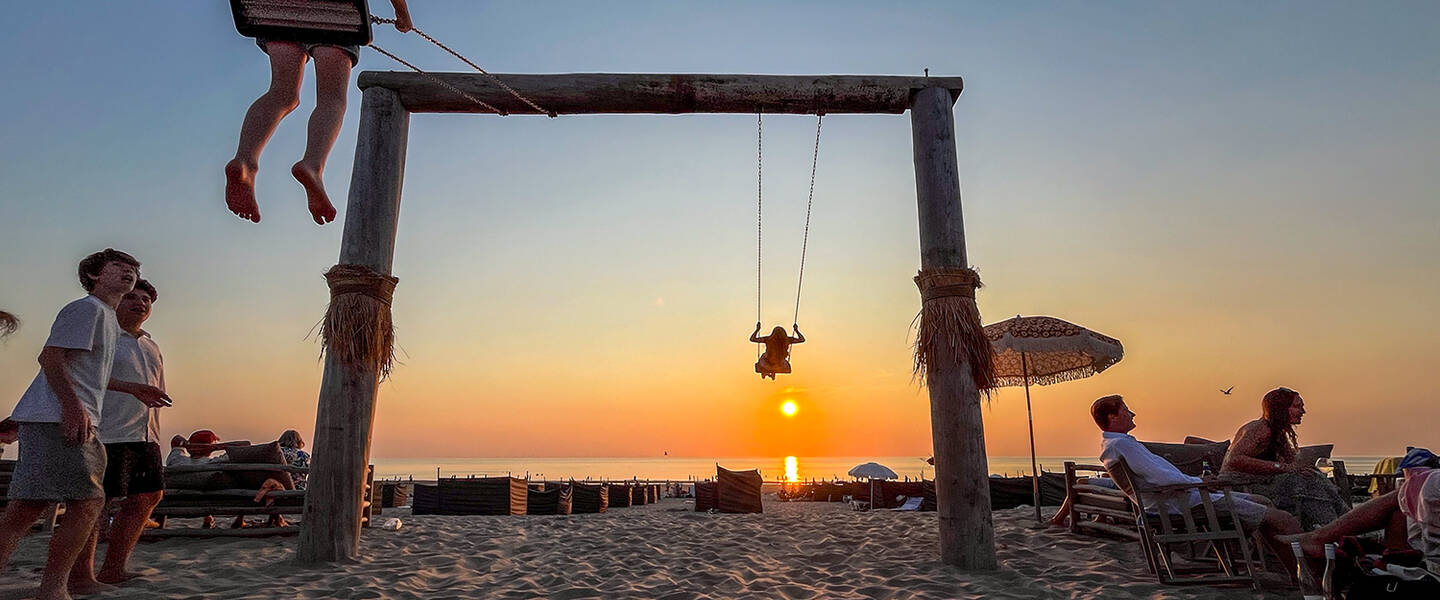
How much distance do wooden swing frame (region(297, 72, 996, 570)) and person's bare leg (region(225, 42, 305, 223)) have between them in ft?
11.6

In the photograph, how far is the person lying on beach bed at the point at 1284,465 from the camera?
18.0 feet

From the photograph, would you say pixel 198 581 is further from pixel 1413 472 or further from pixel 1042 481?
pixel 1042 481

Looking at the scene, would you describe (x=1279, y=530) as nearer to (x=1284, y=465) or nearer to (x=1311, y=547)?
(x=1284, y=465)

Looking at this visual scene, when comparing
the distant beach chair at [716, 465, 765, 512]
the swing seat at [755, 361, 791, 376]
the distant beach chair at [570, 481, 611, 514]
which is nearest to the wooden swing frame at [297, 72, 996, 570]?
the swing seat at [755, 361, 791, 376]

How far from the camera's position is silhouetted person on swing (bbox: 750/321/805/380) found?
27.9ft

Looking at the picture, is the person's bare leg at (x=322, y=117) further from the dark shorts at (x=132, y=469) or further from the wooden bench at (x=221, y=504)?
the wooden bench at (x=221, y=504)

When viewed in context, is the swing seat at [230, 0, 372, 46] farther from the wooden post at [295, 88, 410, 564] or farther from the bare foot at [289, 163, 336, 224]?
the wooden post at [295, 88, 410, 564]

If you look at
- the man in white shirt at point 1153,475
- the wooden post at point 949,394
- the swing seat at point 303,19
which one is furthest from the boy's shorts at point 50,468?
the man in white shirt at point 1153,475

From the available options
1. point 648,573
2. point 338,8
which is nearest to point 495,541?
point 648,573

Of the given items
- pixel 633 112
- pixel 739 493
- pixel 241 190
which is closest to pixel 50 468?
pixel 241 190

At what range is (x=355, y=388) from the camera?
19.5 ft

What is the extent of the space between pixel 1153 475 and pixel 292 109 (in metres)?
5.48

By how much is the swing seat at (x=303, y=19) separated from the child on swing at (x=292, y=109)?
0.15 metres

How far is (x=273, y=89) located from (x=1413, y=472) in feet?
16.5
